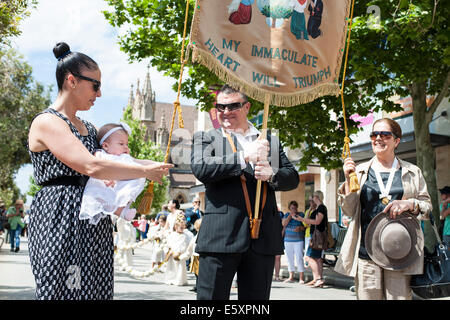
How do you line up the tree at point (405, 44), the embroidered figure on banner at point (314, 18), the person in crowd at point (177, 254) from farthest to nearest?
the person in crowd at point (177, 254) → the tree at point (405, 44) → the embroidered figure on banner at point (314, 18)

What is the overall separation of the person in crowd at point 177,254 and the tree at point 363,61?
3524 millimetres

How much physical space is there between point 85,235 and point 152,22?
11.1 metres

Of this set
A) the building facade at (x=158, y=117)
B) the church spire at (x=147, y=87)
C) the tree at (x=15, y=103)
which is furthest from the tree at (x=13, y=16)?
the church spire at (x=147, y=87)

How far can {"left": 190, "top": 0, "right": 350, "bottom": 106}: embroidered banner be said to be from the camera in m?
3.82

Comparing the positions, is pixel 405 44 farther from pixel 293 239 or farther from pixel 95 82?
pixel 95 82

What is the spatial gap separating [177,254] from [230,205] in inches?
345

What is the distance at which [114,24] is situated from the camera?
45.5 ft

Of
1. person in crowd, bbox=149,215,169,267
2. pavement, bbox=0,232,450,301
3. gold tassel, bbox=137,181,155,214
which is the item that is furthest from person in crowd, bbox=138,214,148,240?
gold tassel, bbox=137,181,155,214

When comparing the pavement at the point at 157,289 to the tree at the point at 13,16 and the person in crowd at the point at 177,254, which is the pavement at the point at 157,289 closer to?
the person in crowd at the point at 177,254

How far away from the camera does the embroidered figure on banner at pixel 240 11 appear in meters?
3.92

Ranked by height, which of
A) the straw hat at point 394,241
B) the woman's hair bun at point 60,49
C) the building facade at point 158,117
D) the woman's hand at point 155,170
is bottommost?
the straw hat at point 394,241
